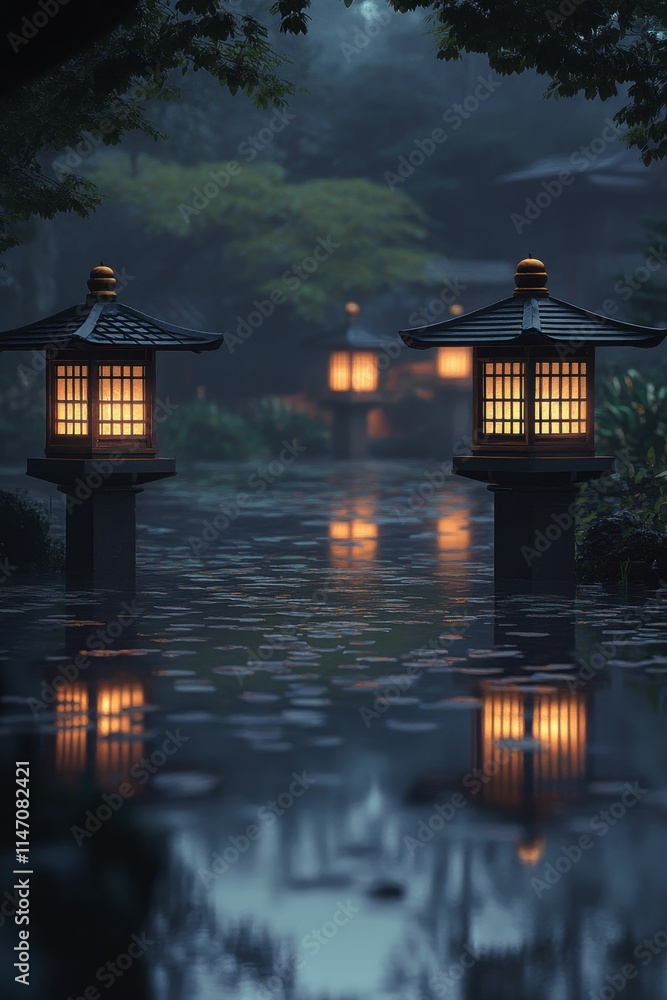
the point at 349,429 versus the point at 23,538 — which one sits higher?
the point at 349,429

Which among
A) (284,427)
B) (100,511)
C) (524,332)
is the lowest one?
(100,511)

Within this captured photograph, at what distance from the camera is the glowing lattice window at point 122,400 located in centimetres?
1684

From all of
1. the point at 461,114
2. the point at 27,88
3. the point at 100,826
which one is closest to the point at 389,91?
the point at 461,114

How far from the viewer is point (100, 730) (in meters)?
9.55

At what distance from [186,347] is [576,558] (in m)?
4.87

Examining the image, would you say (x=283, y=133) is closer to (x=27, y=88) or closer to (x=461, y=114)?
(x=461, y=114)

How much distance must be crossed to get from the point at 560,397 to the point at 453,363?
34.1 metres

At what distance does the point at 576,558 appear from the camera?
17.8 m
